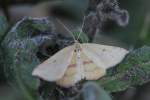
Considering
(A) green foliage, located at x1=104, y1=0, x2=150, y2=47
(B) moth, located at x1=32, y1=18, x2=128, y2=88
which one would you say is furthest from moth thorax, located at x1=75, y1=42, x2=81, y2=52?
(A) green foliage, located at x1=104, y1=0, x2=150, y2=47

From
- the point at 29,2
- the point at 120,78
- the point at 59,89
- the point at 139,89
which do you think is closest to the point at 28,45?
the point at 59,89

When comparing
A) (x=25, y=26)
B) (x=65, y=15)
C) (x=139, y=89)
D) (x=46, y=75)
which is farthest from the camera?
(x=65, y=15)

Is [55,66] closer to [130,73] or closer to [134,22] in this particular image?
[130,73]

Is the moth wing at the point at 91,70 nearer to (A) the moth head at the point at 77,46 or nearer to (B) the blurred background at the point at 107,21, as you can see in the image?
(A) the moth head at the point at 77,46

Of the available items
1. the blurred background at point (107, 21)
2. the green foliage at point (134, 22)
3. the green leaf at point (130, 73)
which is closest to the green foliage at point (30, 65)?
the green leaf at point (130, 73)

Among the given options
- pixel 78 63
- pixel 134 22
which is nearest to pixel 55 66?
pixel 78 63

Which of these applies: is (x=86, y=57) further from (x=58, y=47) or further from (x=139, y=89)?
(x=139, y=89)
